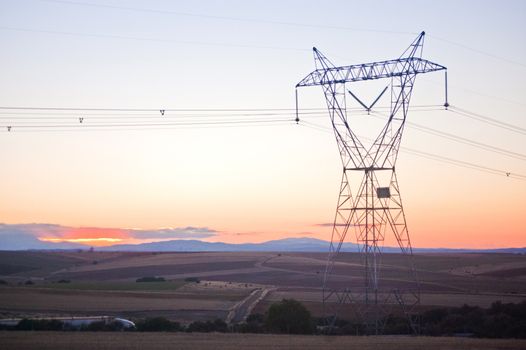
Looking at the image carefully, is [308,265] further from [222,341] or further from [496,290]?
[222,341]

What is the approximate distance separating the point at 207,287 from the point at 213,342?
2604 inches

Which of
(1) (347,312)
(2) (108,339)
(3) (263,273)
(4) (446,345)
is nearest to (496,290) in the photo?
(1) (347,312)

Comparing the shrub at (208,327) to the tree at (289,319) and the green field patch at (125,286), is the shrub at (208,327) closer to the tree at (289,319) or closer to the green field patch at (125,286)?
the tree at (289,319)

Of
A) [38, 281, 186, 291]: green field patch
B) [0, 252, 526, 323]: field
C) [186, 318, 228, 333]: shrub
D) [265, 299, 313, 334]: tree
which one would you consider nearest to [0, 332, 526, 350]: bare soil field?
[186, 318, 228, 333]: shrub

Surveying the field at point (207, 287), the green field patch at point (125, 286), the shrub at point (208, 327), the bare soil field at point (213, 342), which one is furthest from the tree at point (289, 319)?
the green field patch at point (125, 286)

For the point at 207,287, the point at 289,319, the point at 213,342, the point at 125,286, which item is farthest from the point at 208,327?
the point at 125,286

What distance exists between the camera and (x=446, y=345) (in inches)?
1511

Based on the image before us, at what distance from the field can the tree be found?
37.1 feet

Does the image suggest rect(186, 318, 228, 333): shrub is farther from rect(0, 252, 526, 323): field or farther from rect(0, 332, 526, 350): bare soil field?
rect(0, 252, 526, 323): field

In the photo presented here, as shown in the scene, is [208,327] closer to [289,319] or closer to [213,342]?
[289,319]

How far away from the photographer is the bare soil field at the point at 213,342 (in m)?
36.7

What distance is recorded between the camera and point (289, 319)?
53375 mm

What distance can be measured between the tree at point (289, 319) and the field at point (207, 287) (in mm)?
11300

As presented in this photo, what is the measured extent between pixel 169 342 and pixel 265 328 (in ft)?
49.2
